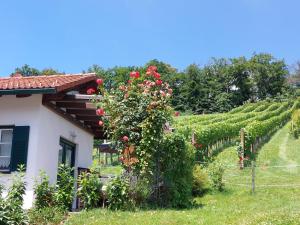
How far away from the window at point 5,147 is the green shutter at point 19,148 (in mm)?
303

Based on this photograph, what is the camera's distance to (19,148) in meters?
12.6

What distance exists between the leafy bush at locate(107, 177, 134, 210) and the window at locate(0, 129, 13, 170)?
9.67ft

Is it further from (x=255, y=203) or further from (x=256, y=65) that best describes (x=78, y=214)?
(x=256, y=65)

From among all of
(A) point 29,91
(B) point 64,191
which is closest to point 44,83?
(A) point 29,91

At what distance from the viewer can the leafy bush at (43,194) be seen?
37.5 ft

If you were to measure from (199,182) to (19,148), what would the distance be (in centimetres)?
704

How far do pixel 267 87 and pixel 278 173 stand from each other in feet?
254

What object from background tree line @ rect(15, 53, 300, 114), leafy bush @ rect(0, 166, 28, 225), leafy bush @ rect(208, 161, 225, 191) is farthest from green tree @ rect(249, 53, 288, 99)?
leafy bush @ rect(0, 166, 28, 225)

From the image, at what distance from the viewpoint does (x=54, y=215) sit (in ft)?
35.8

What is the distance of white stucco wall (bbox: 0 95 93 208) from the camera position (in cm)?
1252

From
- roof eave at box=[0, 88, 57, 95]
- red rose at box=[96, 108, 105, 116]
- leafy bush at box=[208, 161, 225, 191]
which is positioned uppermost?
roof eave at box=[0, 88, 57, 95]

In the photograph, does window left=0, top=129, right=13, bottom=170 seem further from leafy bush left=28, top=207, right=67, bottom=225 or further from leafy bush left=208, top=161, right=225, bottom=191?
leafy bush left=208, top=161, right=225, bottom=191

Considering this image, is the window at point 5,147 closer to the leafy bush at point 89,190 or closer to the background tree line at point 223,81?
the leafy bush at point 89,190

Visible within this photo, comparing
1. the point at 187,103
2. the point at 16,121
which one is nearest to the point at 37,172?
the point at 16,121
